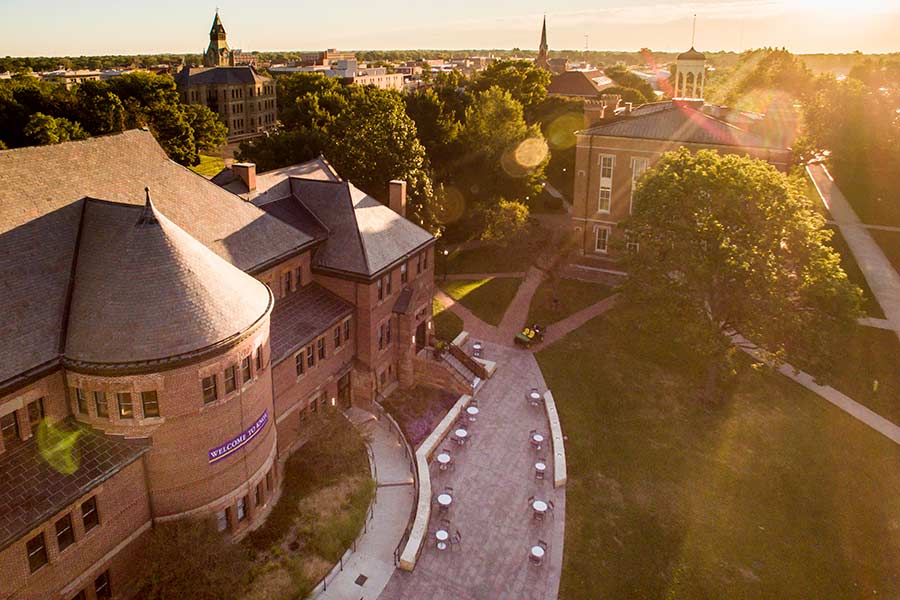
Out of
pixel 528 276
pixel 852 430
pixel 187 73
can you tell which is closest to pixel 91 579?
pixel 852 430

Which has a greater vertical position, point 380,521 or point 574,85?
point 574,85

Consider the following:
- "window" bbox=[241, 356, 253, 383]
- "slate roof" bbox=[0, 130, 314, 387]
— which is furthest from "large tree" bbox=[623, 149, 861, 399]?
"window" bbox=[241, 356, 253, 383]

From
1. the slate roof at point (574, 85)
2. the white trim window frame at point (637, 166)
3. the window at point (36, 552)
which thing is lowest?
the window at point (36, 552)

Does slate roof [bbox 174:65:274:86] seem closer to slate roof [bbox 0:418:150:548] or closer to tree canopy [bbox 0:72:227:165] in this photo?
tree canopy [bbox 0:72:227:165]

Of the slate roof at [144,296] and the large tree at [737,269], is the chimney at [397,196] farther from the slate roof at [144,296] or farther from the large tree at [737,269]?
the slate roof at [144,296]

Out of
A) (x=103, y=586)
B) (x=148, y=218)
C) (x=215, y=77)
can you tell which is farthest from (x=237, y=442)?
(x=215, y=77)

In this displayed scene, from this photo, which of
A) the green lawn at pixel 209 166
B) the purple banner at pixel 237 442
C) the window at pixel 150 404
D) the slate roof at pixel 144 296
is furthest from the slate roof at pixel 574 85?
the window at pixel 150 404

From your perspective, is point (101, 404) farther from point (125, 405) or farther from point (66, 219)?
point (66, 219)
